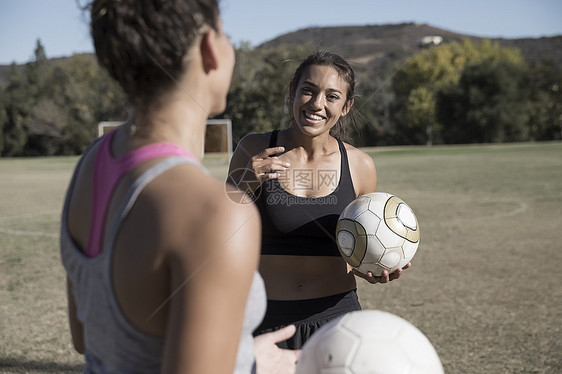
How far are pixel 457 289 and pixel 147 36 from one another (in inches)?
248

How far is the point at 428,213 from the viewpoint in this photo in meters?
12.9

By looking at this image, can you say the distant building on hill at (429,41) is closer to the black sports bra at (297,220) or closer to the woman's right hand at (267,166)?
the black sports bra at (297,220)

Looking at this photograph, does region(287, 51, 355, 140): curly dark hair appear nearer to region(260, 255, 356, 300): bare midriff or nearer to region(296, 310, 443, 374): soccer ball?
region(260, 255, 356, 300): bare midriff

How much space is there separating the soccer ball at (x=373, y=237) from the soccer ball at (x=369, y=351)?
5.56ft

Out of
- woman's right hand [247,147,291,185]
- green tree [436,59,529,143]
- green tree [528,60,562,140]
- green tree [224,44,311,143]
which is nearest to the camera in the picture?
woman's right hand [247,147,291,185]

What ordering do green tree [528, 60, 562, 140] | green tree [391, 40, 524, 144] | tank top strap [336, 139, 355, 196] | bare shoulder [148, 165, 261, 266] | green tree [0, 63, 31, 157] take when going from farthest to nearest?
1. green tree [391, 40, 524, 144]
2. green tree [528, 60, 562, 140]
3. green tree [0, 63, 31, 157]
4. tank top strap [336, 139, 355, 196]
5. bare shoulder [148, 165, 261, 266]

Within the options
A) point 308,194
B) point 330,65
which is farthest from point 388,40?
point 308,194

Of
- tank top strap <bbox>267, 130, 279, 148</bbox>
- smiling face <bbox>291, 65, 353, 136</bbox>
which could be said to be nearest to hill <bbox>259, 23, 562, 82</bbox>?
smiling face <bbox>291, 65, 353, 136</bbox>

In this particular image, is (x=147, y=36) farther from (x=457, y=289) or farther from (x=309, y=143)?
(x=457, y=289)

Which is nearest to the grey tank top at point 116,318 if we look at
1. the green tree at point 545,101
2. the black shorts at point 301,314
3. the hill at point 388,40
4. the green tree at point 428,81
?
the black shorts at point 301,314

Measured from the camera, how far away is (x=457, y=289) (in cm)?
693

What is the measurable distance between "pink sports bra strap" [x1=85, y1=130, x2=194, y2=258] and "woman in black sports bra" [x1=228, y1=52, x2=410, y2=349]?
184cm

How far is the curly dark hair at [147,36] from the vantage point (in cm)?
130

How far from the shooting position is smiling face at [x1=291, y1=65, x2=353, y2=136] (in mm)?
3750
